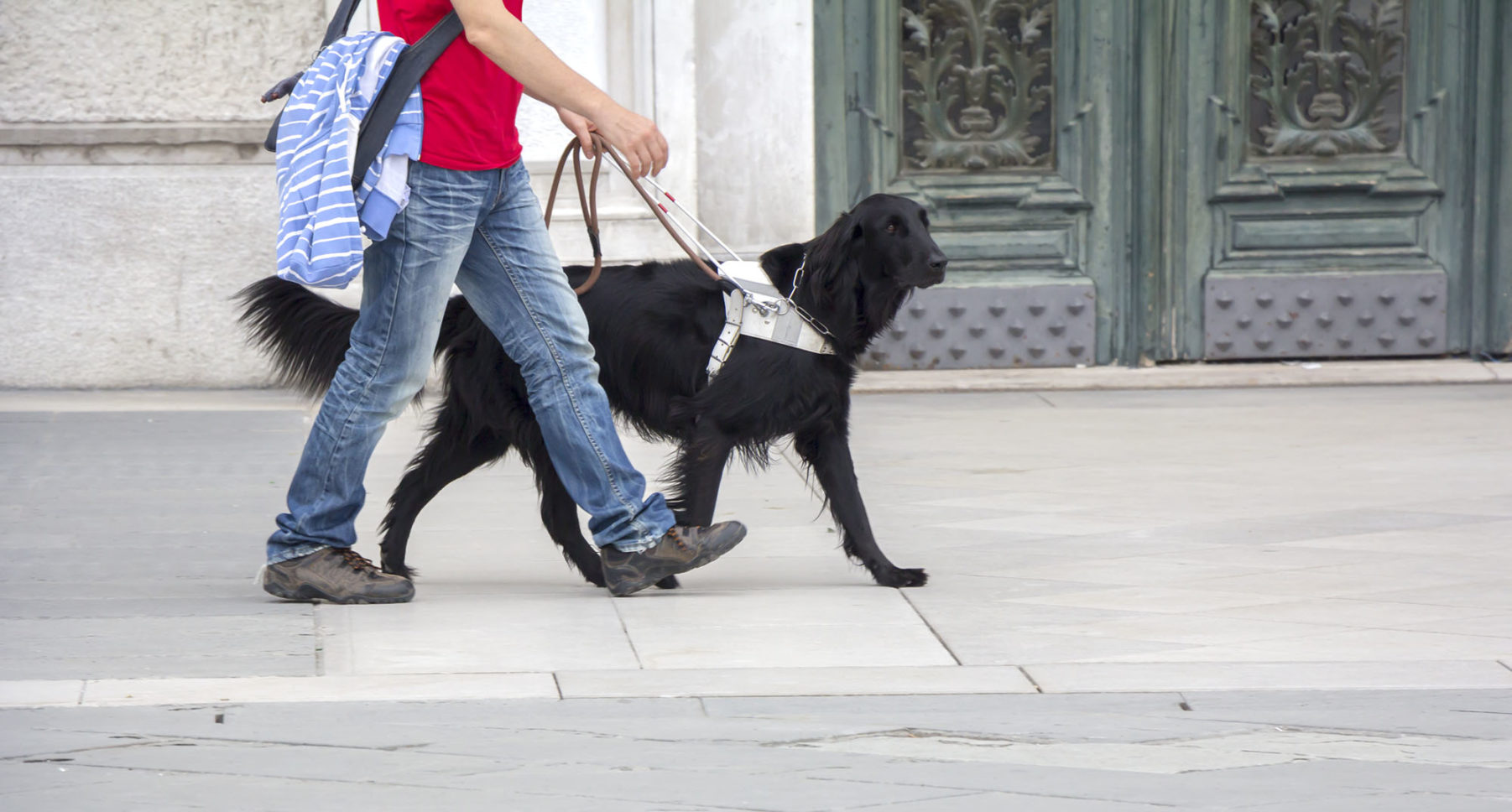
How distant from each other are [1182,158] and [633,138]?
17.7 ft

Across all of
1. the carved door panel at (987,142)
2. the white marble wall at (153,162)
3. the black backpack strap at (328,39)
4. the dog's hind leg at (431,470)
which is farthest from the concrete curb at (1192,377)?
the black backpack strap at (328,39)

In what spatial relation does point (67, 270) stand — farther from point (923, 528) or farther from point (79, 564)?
point (923, 528)

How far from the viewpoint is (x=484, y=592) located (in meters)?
4.91

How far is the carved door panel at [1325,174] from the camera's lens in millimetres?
9094

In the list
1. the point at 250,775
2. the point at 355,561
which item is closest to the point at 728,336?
the point at 355,561

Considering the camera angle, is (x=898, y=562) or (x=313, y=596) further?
(x=898, y=562)

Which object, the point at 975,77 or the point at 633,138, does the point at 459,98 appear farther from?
the point at 975,77

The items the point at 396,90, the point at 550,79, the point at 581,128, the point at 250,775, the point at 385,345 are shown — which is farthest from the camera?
the point at 581,128

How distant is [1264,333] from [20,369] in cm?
571

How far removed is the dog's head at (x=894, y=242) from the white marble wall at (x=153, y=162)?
3.79 m

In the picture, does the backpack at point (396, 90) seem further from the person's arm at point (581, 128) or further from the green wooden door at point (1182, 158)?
the green wooden door at point (1182, 158)

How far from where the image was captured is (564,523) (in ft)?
16.6

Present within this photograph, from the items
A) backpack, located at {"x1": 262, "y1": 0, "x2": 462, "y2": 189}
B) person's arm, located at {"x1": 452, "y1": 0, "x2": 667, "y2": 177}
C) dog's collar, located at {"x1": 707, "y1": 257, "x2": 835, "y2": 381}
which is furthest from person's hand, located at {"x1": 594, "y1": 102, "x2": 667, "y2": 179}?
dog's collar, located at {"x1": 707, "y1": 257, "x2": 835, "y2": 381}

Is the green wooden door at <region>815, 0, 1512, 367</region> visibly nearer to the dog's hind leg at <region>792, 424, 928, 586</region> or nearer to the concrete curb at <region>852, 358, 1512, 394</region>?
the concrete curb at <region>852, 358, 1512, 394</region>
